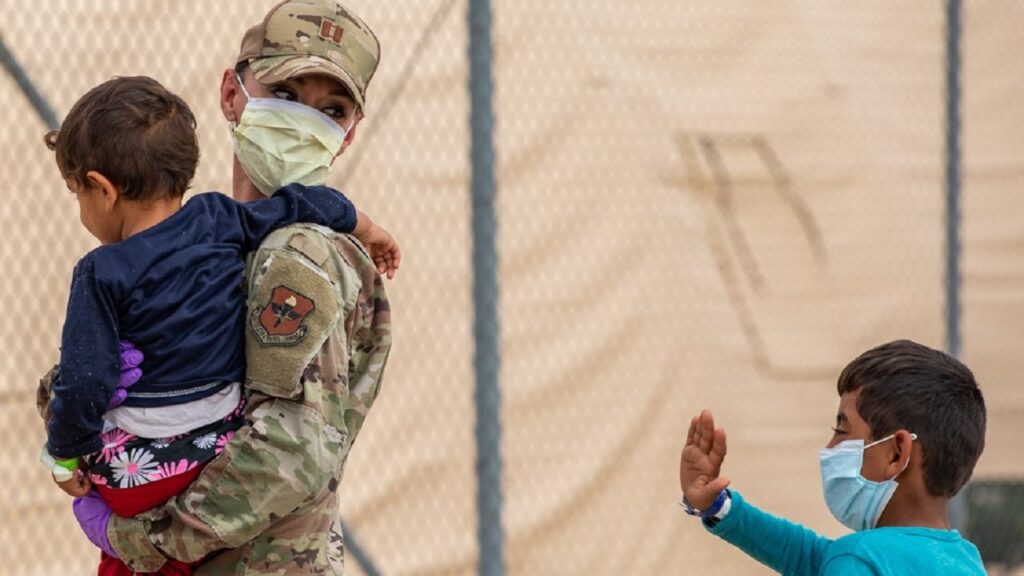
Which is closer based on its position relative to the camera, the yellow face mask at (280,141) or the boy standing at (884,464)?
the yellow face mask at (280,141)

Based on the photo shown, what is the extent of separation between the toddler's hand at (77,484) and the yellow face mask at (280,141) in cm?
54

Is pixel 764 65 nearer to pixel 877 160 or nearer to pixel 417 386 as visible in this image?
pixel 877 160

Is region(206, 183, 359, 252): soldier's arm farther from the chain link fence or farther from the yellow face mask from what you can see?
the chain link fence

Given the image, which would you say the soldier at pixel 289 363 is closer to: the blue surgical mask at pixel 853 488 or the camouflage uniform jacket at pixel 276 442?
the camouflage uniform jacket at pixel 276 442

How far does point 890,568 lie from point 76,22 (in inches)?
112

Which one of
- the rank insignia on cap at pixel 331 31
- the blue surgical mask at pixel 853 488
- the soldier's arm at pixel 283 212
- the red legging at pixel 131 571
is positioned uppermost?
the rank insignia on cap at pixel 331 31

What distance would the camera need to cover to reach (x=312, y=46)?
2.37 metres

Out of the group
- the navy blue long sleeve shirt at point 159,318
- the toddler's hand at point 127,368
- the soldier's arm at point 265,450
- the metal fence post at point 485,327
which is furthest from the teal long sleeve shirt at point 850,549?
the metal fence post at point 485,327

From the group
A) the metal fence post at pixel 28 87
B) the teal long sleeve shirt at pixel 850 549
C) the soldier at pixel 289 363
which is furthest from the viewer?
the metal fence post at pixel 28 87

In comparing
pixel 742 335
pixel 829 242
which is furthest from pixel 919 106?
pixel 742 335

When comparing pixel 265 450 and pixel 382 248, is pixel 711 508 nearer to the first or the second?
pixel 382 248

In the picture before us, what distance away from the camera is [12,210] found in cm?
418

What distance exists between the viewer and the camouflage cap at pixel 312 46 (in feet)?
7.73

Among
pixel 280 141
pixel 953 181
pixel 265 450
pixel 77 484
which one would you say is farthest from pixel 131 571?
pixel 953 181
